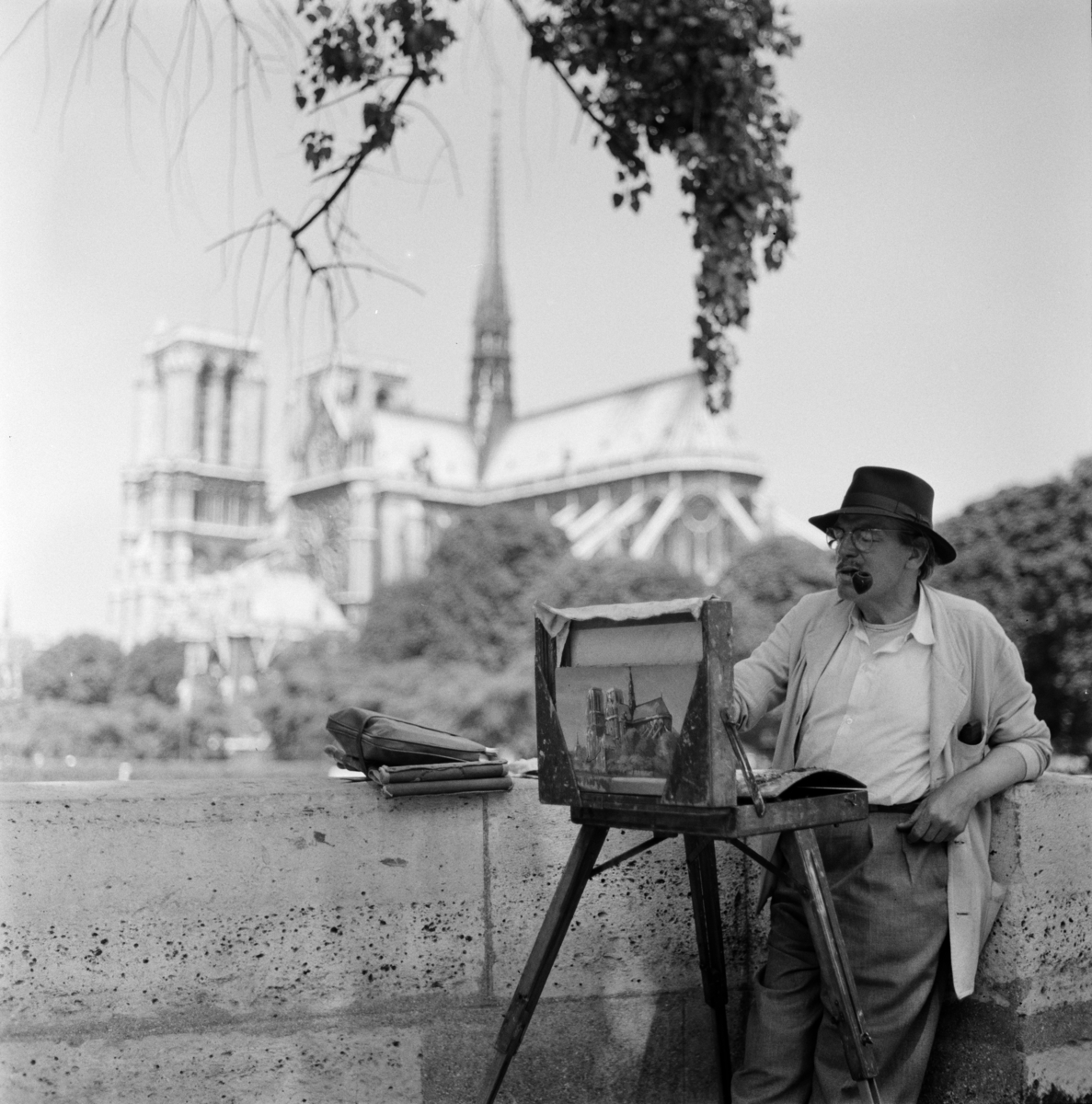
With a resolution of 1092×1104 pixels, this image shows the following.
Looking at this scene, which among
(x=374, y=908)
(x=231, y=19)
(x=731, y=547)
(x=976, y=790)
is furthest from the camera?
(x=731, y=547)

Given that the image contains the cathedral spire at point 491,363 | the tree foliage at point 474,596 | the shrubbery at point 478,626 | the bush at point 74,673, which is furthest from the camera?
the cathedral spire at point 491,363

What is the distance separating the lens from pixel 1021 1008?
395cm

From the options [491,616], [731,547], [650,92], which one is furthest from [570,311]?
[650,92]

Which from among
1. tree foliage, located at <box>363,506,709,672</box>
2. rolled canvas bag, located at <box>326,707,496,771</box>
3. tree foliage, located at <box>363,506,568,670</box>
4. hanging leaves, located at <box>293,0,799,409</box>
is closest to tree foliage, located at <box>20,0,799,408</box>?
hanging leaves, located at <box>293,0,799,409</box>

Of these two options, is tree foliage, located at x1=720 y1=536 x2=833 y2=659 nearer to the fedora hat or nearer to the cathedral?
the cathedral

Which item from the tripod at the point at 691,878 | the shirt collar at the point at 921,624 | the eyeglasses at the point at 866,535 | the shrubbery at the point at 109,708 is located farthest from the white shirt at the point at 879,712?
the shrubbery at the point at 109,708

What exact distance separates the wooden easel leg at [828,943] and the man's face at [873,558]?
73cm

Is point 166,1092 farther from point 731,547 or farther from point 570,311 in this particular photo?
point 570,311

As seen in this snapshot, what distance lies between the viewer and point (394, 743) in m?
3.77

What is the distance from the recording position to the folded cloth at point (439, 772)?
3777 millimetres

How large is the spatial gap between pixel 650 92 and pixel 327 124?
120 centimetres

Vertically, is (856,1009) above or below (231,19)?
below

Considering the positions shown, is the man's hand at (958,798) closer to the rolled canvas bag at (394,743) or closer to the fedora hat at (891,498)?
the fedora hat at (891,498)

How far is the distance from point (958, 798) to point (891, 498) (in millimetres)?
717
